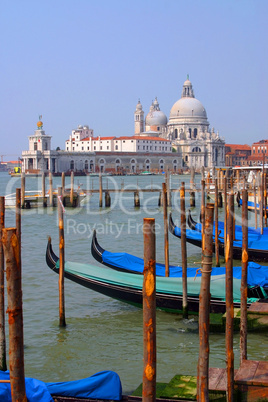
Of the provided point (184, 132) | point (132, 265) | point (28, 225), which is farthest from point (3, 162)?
point (132, 265)

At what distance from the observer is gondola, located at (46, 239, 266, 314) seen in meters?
5.11

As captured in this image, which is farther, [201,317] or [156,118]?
A: [156,118]

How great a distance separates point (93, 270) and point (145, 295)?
10.3ft

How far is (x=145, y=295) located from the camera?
2.49 meters

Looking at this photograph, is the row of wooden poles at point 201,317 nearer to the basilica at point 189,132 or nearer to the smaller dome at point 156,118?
the basilica at point 189,132

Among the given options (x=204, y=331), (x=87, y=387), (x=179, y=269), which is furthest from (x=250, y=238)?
(x=87, y=387)

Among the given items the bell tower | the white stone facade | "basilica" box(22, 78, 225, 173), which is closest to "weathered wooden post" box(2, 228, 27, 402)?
"basilica" box(22, 78, 225, 173)

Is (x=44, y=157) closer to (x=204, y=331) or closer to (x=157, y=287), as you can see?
(x=157, y=287)

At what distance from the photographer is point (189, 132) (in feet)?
213

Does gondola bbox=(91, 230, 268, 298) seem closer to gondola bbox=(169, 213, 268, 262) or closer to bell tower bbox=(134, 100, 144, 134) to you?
gondola bbox=(169, 213, 268, 262)

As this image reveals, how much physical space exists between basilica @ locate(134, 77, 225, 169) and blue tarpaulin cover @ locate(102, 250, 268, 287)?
55675mm

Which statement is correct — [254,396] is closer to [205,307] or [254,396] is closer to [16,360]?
[205,307]

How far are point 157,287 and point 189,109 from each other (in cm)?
6116

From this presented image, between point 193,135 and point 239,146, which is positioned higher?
point 193,135
